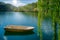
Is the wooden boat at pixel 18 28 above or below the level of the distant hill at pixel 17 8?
below

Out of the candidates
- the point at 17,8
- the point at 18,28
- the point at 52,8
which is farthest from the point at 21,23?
the point at 52,8

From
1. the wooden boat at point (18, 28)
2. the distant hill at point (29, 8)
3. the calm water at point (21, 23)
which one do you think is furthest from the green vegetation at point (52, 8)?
the wooden boat at point (18, 28)

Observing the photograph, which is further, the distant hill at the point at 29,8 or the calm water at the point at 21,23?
the calm water at the point at 21,23

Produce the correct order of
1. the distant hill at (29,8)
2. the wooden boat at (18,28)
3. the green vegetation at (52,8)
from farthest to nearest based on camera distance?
the wooden boat at (18,28) → the distant hill at (29,8) → the green vegetation at (52,8)

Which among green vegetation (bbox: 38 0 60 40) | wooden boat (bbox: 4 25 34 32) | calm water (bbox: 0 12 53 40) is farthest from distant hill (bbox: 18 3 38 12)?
green vegetation (bbox: 38 0 60 40)

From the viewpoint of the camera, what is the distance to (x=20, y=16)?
4.32 m

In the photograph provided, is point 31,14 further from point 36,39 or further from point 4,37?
point 4,37

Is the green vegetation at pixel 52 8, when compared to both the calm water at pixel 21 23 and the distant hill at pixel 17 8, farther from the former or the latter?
A: the calm water at pixel 21 23

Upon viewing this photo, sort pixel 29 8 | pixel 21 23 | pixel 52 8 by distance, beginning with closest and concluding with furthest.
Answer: pixel 52 8
pixel 29 8
pixel 21 23

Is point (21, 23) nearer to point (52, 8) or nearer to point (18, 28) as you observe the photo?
point (18, 28)

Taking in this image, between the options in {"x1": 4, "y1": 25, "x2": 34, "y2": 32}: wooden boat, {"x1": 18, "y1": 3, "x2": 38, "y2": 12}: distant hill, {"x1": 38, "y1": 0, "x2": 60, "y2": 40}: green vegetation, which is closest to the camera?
{"x1": 38, "y1": 0, "x2": 60, "y2": 40}: green vegetation

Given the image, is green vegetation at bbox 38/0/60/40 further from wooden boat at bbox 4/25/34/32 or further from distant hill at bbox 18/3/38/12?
wooden boat at bbox 4/25/34/32

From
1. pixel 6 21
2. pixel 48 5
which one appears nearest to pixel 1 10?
pixel 6 21

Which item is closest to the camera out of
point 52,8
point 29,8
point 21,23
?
point 52,8
